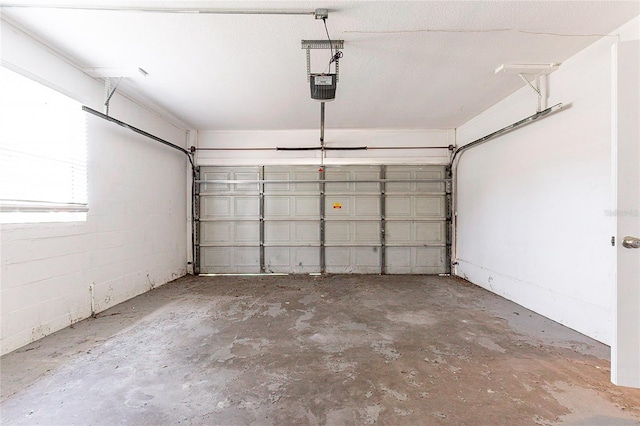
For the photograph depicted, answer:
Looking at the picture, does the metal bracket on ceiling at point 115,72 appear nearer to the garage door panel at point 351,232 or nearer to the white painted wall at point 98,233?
the white painted wall at point 98,233

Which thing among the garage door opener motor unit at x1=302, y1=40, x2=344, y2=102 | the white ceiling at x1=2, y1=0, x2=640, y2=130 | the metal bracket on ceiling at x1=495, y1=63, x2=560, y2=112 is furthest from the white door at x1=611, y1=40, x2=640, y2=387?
the garage door opener motor unit at x1=302, y1=40, x2=344, y2=102

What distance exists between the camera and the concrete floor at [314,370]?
150 centimetres

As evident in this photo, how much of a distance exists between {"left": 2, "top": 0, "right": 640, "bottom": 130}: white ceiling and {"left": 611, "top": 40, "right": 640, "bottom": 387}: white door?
2.92 ft

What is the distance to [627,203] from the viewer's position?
148 cm

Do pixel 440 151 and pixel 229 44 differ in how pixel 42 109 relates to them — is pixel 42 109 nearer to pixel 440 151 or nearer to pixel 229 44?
pixel 229 44

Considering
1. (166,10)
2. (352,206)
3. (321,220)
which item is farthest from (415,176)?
(166,10)

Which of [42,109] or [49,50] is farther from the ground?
[49,50]

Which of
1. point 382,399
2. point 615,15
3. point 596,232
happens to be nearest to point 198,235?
point 382,399

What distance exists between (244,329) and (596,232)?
3.60m

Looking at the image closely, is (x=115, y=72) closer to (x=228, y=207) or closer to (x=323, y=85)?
(x=323, y=85)

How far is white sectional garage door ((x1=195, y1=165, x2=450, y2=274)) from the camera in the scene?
16.7 feet

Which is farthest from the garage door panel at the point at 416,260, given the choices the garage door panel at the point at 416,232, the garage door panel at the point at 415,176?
the garage door panel at the point at 415,176

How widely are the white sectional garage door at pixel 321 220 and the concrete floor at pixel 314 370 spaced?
1847 mm

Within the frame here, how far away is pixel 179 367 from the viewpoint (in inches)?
77.3
